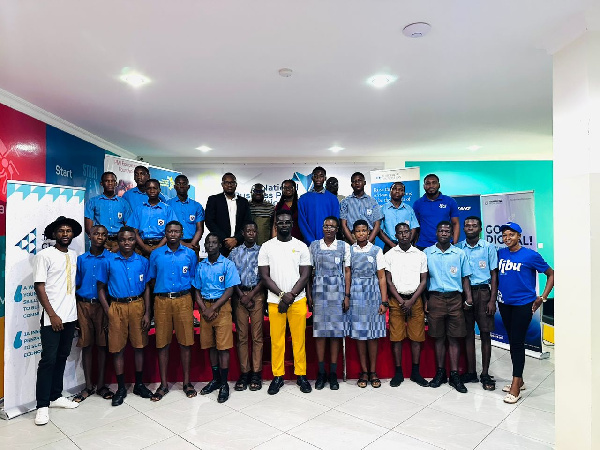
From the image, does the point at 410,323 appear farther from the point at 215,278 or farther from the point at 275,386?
the point at 215,278

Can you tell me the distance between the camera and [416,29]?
3.15 meters

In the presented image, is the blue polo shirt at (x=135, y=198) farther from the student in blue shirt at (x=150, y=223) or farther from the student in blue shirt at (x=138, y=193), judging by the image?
the student in blue shirt at (x=150, y=223)

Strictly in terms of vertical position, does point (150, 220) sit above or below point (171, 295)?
above

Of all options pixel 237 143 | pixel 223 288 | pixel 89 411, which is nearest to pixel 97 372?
pixel 89 411

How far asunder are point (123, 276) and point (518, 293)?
390 cm

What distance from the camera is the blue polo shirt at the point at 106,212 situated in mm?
5016

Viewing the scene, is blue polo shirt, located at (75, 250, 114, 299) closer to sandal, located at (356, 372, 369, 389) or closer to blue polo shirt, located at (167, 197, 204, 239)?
blue polo shirt, located at (167, 197, 204, 239)

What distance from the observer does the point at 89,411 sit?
393 cm

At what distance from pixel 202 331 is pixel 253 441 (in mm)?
1279

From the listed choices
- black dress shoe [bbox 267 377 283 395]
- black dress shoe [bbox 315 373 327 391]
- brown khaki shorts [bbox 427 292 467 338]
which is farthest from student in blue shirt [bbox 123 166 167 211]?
brown khaki shorts [bbox 427 292 467 338]

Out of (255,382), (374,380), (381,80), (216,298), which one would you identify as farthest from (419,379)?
(381,80)

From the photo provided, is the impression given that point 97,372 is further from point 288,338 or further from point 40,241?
point 288,338

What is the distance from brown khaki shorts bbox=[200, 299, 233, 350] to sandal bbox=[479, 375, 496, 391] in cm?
275

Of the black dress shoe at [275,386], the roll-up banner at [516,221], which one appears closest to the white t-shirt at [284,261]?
the black dress shoe at [275,386]
